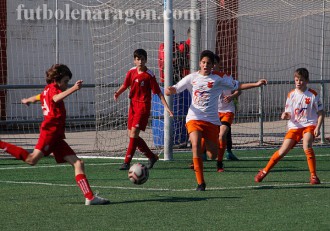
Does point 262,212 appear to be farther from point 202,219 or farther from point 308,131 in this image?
point 308,131

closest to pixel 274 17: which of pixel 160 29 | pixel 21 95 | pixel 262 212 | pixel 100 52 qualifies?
pixel 160 29

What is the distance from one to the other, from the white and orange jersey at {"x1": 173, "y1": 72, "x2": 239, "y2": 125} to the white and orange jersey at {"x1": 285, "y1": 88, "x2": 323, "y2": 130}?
3.54ft

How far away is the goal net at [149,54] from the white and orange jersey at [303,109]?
460 cm

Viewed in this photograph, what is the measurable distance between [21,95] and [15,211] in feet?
35.7

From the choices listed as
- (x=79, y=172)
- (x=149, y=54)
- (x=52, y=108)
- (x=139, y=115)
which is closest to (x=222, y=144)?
(x=139, y=115)

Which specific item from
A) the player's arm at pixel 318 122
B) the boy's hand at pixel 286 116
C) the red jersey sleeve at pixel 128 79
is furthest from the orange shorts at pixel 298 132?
the red jersey sleeve at pixel 128 79

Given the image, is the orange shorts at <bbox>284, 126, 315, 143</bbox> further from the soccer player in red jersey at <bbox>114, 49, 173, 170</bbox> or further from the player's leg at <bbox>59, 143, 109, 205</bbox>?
the player's leg at <bbox>59, 143, 109, 205</bbox>

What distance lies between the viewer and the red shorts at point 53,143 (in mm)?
10164

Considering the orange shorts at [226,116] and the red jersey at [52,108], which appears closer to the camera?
the red jersey at [52,108]

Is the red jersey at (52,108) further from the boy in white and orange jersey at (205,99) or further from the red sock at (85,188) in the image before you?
the boy in white and orange jersey at (205,99)

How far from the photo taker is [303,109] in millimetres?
12203

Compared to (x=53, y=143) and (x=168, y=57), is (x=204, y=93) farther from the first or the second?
(x=168, y=57)

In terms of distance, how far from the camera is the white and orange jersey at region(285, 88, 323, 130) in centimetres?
1220

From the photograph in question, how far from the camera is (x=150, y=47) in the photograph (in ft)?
58.2
